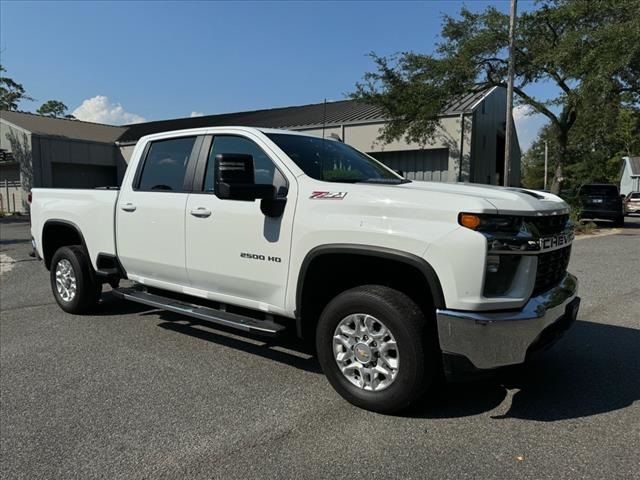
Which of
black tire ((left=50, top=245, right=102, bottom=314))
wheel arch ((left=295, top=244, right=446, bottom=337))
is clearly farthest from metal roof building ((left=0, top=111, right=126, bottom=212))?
wheel arch ((left=295, top=244, right=446, bottom=337))

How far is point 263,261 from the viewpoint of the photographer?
407cm

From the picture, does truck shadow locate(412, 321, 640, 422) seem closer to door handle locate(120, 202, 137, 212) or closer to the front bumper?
door handle locate(120, 202, 137, 212)

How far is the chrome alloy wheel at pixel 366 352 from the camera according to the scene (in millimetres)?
3510

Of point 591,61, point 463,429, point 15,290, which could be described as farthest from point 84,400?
point 591,61

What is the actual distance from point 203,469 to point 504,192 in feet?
8.57

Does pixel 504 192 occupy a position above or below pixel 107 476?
above

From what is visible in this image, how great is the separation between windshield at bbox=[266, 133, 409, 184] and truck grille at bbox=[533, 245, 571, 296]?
136cm

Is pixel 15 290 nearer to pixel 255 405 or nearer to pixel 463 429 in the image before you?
pixel 255 405

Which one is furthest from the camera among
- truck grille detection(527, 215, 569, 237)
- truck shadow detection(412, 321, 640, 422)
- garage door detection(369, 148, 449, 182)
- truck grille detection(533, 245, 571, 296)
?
garage door detection(369, 148, 449, 182)

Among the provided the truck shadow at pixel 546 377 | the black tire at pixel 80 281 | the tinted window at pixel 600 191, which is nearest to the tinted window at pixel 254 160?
the truck shadow at pixel 546 377

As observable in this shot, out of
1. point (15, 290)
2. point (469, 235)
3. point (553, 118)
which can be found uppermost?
point (553, 118)

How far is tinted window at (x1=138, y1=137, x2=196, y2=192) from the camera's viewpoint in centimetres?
494

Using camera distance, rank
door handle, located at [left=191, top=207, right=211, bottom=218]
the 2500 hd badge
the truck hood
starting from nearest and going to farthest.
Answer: the truck hood, the 2500 hd badge, door handle, located at [left=191, top=207, right=211, bottom=218]

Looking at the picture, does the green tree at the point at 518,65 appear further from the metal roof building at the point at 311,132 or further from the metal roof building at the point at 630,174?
the metal roof building at the point at 630,174
